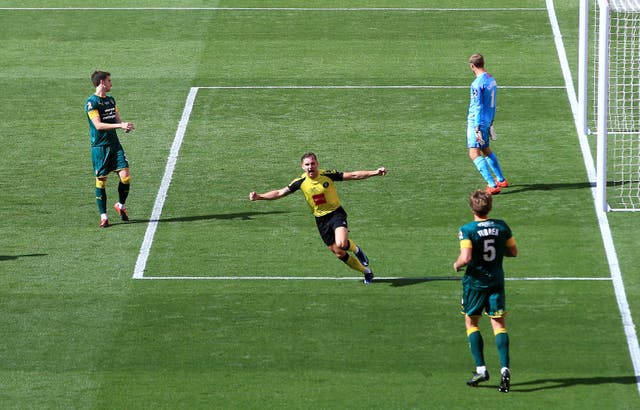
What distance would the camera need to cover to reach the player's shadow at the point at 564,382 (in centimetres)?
1400

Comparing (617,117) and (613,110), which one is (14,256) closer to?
(617,117)

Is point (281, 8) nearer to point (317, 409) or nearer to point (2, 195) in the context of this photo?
point (2, 195)

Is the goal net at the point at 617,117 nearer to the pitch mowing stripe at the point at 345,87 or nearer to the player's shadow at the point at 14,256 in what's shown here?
the pitch mowing stripe at the point at 345,87

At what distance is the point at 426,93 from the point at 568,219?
6.72m

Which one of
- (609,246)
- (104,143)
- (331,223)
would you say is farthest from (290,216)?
(609,246)

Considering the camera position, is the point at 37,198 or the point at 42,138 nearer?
the point at 37,198

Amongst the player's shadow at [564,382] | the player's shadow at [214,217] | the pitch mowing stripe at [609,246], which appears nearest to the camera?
the player's shadow at [564,382]

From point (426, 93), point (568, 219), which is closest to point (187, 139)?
point (426, 93)

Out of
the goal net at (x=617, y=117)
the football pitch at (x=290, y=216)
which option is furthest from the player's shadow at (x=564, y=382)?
the goal net at (x=617, y=117)

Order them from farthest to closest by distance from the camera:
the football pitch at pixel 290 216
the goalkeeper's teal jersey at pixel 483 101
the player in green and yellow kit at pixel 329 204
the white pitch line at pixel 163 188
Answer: the goalkeeper's teal jersey at pixel 483 101 → the white pitch line at pixel 163 188 → the player in green and yellow kit at pixel 329 204 → the football pitch at pixel 290 216

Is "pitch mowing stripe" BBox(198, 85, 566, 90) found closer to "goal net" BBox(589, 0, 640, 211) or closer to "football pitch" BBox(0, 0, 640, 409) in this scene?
"football pitch" BBox(0, 0, 640, 409)

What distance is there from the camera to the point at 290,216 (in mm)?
19688

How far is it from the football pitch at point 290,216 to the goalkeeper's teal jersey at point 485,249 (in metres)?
1.17

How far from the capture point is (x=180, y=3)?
103 feet
